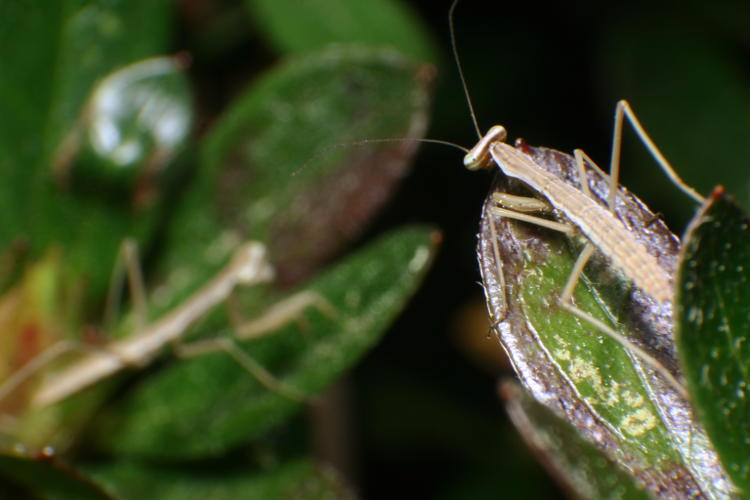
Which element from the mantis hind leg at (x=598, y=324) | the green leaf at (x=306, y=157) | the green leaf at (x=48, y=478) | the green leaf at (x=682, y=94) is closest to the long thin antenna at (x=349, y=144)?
the green leaf at (x=306, y=157)

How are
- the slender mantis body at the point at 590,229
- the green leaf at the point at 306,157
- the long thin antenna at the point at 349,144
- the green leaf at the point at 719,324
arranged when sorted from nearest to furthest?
the green leaf at the point at 719,324 → the slender mantis body at the point at 590,229 → the long thin antenna at the point at 349,144 → the green leaf at the point at 306,157

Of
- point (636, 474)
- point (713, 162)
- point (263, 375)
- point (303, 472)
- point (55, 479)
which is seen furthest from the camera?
point (713, 162)

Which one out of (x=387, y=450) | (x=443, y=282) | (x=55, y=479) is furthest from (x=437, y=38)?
(x=55, y=479)

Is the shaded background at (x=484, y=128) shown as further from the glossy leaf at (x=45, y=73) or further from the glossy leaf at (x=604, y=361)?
the glossy leaf at (x=604, y=361)

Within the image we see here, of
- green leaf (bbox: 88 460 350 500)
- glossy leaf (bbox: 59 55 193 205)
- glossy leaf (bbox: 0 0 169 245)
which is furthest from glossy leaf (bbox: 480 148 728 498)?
glossy leaf (bbox: 0 0 169 245)

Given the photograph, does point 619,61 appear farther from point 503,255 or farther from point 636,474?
point 636,474

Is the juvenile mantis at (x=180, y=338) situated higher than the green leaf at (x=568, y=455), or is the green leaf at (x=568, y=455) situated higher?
the juvenile mantis at (x=180, y=338)

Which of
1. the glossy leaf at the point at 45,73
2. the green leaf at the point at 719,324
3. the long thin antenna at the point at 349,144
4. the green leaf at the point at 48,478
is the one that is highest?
the glossy leaf at the point at 45,73

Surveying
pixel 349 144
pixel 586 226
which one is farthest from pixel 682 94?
pixel 586 226
